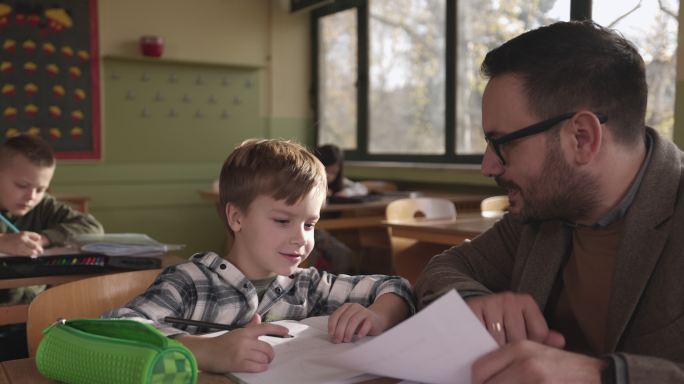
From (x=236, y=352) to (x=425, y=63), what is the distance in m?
4.71

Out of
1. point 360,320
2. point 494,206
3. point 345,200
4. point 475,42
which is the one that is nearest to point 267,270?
point 360,320

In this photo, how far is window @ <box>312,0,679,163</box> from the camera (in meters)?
3.77

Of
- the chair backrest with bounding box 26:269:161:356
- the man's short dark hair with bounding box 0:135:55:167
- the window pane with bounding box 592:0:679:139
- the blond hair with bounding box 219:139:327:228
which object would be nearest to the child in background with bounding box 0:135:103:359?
the man's short dark hair with bounding box 0:135:55:167

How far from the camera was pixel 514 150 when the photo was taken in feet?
3.67

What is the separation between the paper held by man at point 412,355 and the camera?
74 cm

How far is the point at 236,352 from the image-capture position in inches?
35.9

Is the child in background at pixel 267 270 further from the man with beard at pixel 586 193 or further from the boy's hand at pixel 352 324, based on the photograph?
the man with beard at pixel 586 193

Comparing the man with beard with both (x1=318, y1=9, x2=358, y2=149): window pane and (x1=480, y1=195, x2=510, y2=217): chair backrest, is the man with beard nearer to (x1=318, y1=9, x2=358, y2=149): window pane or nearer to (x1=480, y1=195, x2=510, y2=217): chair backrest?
(x1=480, y1=195, x2=510, y2=217): chair backrest

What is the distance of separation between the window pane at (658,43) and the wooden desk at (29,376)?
3352 mm

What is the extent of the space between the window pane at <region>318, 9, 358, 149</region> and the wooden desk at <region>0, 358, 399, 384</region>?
5386 millimetres

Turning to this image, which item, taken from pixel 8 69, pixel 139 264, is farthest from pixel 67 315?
pixel 8 69

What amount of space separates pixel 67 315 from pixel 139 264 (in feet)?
2.54

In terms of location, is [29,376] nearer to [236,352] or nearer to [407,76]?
[236,352]

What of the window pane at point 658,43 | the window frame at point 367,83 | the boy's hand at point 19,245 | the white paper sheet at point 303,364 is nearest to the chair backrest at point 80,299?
the white paper sheet at point 303,364
